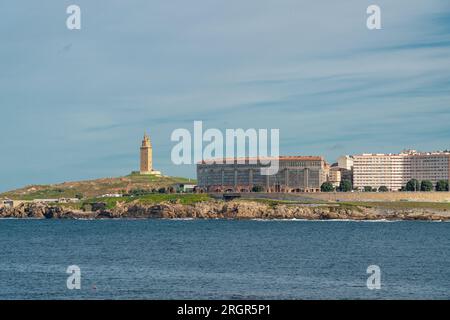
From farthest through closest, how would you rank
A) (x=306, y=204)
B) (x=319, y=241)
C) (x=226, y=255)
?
(x=306, y=204)
(x=319, y=241)
(x=226, y=255)

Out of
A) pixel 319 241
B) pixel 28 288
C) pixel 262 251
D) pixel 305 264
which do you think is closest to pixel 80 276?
pixel 28 288

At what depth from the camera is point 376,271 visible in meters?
53.8

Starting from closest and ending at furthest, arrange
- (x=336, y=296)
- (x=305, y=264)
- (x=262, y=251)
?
(x=336, y=296) < (x=305, y=264) < (x=262, y=251)

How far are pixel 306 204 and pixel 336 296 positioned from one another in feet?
503

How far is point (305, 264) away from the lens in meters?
62.4
